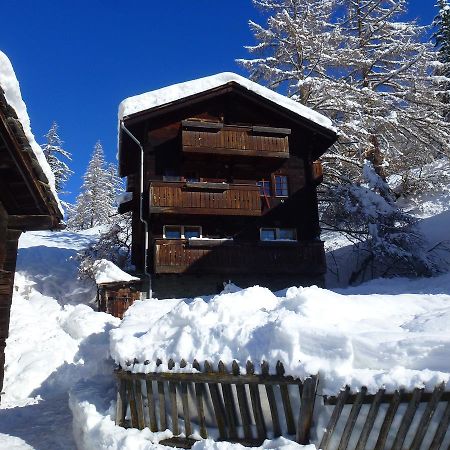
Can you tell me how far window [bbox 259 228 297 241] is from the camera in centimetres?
1883

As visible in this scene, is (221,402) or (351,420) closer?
(351,420)

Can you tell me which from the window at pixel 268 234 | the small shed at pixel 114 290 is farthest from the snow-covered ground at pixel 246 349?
the window at pixel 268 234

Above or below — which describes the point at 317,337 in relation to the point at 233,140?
below

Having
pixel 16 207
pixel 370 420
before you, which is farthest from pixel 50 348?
pixel 370 420

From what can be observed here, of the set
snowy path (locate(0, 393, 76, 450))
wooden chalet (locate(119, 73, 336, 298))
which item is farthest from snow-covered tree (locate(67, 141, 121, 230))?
snowy path (locate(0, 393, 76, 450))

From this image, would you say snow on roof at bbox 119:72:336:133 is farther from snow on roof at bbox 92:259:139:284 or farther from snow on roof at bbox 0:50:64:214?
snow on roof at bbox 0:50:64:214

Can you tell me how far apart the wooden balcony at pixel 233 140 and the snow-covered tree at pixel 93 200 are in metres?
35.5

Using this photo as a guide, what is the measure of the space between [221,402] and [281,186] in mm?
14997

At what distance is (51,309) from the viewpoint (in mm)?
16281

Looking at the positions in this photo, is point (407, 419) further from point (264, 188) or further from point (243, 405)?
point (264, 188)

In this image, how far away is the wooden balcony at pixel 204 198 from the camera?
16859 mm

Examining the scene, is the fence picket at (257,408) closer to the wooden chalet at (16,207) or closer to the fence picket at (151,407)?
the fence picket at (151,407)

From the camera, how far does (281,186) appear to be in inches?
785

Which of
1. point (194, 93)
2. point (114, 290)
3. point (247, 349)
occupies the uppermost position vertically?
point (194, 93)
